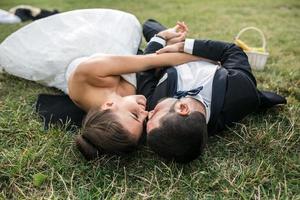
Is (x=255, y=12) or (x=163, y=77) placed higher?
(x=163, y=77)

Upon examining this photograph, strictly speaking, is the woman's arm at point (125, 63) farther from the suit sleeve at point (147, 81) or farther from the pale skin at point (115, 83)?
the suit sleeve at point (147, 81)

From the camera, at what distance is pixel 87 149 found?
233 centimetres

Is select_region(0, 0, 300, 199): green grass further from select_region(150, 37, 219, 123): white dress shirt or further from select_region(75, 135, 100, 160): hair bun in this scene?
select_region(150, 37, 219, 123): white dress shirt

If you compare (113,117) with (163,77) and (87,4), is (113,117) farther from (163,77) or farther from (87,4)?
(87,4)

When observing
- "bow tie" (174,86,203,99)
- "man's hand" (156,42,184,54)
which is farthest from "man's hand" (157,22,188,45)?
"bow tie" (174,86,203,99)

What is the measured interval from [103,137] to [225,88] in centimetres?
75

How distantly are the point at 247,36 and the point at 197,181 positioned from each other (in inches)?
116

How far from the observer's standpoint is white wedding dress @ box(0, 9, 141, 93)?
318cm

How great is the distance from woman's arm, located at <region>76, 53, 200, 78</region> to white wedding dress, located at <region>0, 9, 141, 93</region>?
0.45 meters

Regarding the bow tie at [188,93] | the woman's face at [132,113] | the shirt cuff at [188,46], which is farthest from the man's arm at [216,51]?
the woman's face at [132,113]

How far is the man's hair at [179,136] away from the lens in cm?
216

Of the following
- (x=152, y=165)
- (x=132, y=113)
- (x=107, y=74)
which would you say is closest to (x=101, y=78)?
(x=107, y=74)

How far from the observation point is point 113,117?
2.26 metres

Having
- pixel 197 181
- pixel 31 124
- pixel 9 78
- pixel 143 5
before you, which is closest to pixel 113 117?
pixel 197 181
